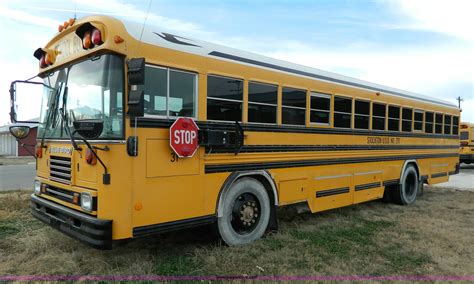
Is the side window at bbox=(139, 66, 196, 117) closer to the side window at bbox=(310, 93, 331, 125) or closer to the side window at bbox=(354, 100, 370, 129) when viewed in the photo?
the side window at bbox=(310, 93, 331, 125)

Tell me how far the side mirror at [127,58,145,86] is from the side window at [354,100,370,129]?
180 inches

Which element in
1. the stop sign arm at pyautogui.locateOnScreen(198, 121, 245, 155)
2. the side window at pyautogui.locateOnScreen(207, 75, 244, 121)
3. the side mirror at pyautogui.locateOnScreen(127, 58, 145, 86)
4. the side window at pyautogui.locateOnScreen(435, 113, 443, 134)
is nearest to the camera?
the side mirror at pyautogui.locateOnScreen(127, 58, 145, 86)

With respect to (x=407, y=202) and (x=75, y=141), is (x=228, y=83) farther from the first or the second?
(x=407, y=202)

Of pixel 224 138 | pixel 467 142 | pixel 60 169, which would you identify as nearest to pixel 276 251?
pixel 224 138

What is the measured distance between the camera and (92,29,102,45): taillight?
392cm

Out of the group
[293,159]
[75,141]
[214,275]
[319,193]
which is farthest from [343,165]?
[75,141]

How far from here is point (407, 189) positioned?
29.2 ft

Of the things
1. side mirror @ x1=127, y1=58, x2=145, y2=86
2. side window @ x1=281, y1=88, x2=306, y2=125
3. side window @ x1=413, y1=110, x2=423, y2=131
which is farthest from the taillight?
side window @ x1=413, y1=110, x2=423, y2=131

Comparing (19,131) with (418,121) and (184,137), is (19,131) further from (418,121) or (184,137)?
(418,121)

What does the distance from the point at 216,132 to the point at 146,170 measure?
1060 millimetres

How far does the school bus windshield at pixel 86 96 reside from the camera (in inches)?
153

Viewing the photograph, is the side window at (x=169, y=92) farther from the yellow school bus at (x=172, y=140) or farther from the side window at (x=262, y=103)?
the side window at (x=262, y=103)

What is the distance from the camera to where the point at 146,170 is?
13.2 ft

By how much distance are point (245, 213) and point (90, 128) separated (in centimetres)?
231
